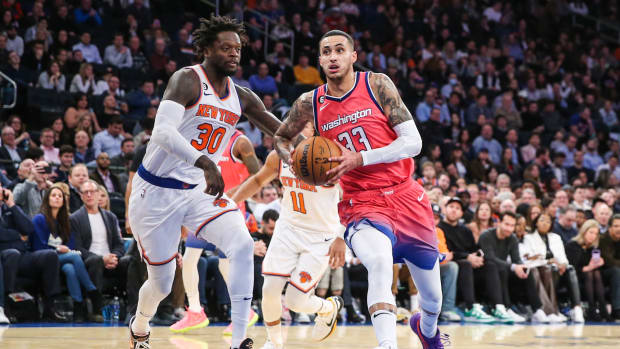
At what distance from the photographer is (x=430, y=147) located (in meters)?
14.9

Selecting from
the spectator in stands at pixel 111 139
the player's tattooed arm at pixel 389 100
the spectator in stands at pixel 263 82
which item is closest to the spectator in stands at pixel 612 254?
the spectator in stands at pixel 263 82

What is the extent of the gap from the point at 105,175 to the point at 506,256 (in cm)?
556

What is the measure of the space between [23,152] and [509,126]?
11125 mm

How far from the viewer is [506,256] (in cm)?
1130

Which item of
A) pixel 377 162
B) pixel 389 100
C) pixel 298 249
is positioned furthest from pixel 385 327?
pixel 298 249

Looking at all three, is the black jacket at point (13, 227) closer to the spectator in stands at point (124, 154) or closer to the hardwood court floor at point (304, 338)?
the hardwood court floor at point (304, 338)

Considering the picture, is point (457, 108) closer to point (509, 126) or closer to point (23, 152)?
point (509, 126)

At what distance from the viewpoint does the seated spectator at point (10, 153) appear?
34.7 ft

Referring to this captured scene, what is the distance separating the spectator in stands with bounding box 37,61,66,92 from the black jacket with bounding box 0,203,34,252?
410 centimetres

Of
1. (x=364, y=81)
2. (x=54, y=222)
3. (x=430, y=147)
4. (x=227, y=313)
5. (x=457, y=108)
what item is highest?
(x=457, y=108)

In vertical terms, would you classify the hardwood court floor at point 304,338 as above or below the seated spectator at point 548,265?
below

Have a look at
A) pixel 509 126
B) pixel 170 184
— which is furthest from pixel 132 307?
pixel 509 126

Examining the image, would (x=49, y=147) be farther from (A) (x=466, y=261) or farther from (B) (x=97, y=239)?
(A) (x=466, y=261)

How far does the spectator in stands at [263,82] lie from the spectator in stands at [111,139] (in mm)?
3736
